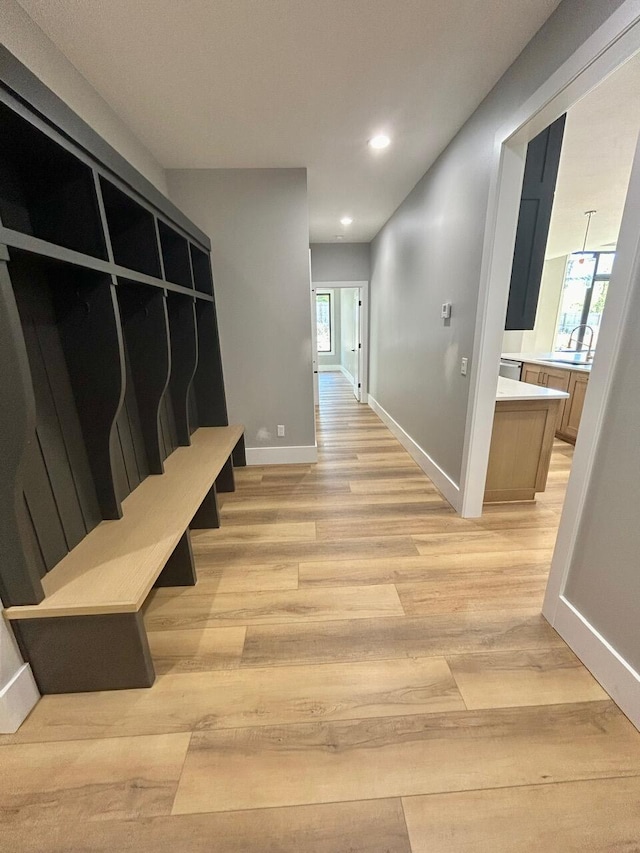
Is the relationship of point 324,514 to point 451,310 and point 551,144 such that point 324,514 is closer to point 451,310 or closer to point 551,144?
point 451,310

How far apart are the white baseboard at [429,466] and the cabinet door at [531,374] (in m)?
2.04

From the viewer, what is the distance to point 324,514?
251cm

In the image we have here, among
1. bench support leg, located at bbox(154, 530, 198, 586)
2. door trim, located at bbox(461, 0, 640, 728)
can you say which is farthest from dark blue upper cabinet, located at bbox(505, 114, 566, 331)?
bench support leg, located at bbox(154, 530, 198, 586)

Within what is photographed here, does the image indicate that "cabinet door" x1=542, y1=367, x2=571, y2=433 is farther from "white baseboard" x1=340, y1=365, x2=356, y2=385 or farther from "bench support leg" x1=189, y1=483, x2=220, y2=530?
"white baseboard" x1=340, y1=365, x2=356, y2=385

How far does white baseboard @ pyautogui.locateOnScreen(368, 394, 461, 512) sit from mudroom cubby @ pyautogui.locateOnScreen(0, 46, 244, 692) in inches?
73.8

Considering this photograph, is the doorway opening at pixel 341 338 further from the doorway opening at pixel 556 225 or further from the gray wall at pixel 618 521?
the gray wall at pixel 618 521

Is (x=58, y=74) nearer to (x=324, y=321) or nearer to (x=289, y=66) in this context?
(x=289, y=66)

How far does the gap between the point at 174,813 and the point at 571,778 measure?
120cm

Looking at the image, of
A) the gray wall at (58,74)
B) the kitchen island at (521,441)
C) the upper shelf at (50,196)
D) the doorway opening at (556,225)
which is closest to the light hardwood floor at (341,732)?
the kitchen island at (521,441)

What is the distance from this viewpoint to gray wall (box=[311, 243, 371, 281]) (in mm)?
5418

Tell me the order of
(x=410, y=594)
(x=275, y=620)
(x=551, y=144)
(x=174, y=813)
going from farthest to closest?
(x=551, y=144) < (x=410, y=594) < (x=275, y=620) < (x=174, y=813)

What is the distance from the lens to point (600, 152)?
8.55 feet

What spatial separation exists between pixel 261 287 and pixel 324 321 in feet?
25.2

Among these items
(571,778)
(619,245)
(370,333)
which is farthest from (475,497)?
(370,333)
